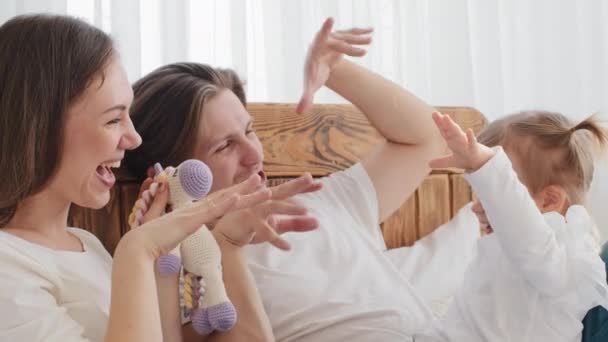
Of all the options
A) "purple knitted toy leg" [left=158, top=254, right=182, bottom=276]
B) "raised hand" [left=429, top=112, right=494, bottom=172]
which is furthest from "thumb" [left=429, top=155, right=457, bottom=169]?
"purple knitted toy leg" [left=158, top=254, right=182, bottom=276]

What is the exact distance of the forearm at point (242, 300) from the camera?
1.15 m

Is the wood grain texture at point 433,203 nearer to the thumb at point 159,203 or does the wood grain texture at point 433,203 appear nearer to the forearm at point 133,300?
the thumb at point 159,203

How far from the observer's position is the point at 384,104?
149 centimetres

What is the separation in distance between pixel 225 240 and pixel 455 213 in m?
0.79

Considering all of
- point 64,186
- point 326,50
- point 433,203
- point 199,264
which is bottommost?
point 433,203

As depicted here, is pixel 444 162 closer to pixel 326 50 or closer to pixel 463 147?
pixel 463 147

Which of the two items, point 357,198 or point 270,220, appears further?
point 357,198

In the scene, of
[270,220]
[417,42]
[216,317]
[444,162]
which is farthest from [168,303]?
[417,42]

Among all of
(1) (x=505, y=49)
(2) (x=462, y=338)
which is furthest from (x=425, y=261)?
(1) (x=505, y=49)

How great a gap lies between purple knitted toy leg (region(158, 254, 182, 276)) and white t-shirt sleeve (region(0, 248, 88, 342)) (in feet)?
0.43

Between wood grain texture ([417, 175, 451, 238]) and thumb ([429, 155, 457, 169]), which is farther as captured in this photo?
wood grain texture ([417, 175, 451, 238])

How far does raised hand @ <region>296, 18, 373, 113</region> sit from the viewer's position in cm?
135

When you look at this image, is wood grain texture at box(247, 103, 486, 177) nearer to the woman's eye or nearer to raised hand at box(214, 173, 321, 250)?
the woman's eye

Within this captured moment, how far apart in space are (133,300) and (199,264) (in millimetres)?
184
